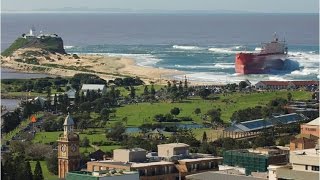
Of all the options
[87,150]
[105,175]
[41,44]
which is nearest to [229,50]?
[41,44]

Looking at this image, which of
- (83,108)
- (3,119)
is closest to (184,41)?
(83,108)

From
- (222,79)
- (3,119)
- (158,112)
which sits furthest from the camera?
(222,79)

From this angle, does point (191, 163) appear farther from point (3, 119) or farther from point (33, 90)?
point (33, 90)

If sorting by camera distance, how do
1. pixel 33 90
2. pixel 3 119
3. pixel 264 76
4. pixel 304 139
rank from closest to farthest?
1. pixel 304 139
2. pixel 3 119
3. pixel 33 90
4. pixel 264 76

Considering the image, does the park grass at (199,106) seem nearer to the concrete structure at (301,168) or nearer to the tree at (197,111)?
the tree at (197,111)

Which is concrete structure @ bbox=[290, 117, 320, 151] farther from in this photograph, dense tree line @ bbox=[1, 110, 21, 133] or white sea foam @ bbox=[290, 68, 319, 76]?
white sea foam @ bbox=[290, 68, 319, 76]

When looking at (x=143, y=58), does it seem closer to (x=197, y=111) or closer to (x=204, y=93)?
(x=204, y=93)

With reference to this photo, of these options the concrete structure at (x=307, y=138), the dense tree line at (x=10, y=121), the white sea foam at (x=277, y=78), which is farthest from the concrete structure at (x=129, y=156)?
the white sea foam at (x=277, y=78)

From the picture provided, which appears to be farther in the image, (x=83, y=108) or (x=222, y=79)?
(x=222, y=79)
